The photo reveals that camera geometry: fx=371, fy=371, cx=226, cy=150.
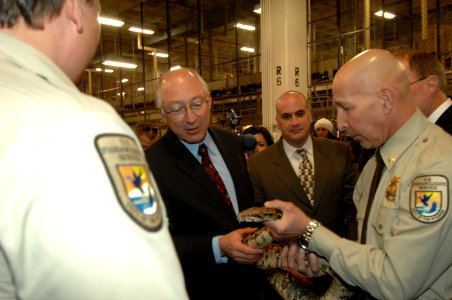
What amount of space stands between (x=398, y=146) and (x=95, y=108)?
1.54m

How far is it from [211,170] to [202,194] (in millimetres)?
220

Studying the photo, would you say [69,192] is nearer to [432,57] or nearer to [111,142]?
[111,142]

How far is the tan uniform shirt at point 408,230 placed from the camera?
151cm

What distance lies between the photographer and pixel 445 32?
10.6 m

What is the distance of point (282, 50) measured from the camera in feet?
24.0

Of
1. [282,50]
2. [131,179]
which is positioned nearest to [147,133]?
[282,50]

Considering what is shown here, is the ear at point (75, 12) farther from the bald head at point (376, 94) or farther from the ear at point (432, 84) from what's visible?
the ear at point (432, 84)

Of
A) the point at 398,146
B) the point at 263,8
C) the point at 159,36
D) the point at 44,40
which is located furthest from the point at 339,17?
the point at 44,40

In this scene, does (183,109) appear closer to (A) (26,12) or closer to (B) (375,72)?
(B) (375,72)

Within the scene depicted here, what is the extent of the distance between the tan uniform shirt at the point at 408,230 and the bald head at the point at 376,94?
67mm

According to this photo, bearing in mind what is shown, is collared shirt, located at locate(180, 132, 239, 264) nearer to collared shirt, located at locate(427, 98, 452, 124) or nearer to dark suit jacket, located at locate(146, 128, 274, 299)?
dark suit jacket, located at locate(146, 128, 274, 299)

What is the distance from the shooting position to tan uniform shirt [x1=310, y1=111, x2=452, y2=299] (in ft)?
4.96

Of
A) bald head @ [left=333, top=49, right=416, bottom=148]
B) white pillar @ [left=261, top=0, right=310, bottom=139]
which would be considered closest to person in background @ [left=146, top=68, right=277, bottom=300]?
bald head @ [left=333, top=49, right=416, bottom=148]

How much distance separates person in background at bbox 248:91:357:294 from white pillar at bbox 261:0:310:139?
3404 millimetres
